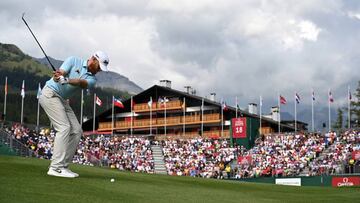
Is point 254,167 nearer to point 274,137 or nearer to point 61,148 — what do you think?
point 274,137

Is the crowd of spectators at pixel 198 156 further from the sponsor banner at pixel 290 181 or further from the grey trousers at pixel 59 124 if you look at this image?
the grey trousers at pixel 59 124

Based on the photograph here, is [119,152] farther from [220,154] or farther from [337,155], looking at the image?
[337,155]

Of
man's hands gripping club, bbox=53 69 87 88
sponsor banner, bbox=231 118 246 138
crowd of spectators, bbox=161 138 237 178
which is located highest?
sponsor banner, bbox=231 118 246 138

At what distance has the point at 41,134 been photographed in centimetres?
5847

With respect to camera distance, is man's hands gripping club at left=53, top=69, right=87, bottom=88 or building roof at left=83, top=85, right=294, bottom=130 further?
building roof at left=83, top=85, right=294, bottom=130

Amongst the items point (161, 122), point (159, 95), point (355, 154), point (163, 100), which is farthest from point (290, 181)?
point (159, 95)

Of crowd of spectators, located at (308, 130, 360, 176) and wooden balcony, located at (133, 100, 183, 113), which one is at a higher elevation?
wooden balcony, located at (133, 100, 183, 113)

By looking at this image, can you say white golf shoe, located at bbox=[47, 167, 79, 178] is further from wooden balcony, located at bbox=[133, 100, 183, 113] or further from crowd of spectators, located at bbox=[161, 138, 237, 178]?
wooden balcony, located at bbox=[133, 100, 183, 113]

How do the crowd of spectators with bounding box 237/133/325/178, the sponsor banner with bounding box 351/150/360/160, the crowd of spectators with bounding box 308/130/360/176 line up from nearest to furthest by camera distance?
the crowd of spectators with bounding box 308/130/360/176, the sponsor banner with bounding box 351/150/360/160, the crowd of spectators with bounding box 237/133/325/178

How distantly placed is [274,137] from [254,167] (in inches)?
369

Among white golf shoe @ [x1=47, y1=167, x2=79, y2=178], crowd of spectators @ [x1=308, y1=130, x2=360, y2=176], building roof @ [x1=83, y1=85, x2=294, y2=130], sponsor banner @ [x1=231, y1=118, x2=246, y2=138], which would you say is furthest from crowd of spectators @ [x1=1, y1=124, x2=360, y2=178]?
white golf shoe @ [x1=47, y1=167, x2=79, y2=178]

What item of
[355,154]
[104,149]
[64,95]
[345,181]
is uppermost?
[64,95]

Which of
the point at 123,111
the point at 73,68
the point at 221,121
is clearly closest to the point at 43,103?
the point at 73,68

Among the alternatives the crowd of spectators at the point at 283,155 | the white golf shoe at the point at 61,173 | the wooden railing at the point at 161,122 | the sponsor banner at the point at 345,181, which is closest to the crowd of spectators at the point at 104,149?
the crowd of spectators at the point at 283,155
